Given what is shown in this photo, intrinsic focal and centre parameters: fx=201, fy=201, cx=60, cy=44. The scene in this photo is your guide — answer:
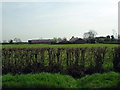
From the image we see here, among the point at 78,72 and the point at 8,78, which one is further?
the point at 78,72

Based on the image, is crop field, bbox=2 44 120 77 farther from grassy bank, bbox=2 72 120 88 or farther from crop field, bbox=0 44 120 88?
grassy bank, bbox=2 72 120 88

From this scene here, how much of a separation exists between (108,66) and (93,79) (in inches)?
124

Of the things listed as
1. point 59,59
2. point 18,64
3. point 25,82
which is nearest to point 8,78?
point 25,82

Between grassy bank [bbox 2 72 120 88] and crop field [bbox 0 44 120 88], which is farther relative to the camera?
crop field [bbox 0 44 120 88]

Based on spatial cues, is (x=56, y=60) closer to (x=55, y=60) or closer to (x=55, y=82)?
(x=55, y=60)

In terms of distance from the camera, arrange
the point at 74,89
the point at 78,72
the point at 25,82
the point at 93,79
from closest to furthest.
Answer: the point at 74,89 < the point at 25,82 < the point at 93,79 < the point at 78,72

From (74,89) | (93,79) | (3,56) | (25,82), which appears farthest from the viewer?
(3,56)

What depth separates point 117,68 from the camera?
418 inches

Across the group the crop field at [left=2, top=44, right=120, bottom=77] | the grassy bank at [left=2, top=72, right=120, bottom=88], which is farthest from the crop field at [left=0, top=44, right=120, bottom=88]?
the grassy bank at [left=2, top=72, right=120, bottom=88]

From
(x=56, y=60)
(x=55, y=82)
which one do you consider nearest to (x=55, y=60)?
(x=56, y=60)

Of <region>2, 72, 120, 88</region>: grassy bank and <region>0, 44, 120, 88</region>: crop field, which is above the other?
<region>0, 44, 120, 88</region>: crop field

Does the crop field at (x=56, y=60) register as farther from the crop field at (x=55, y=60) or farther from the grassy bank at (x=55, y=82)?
the grassy bank at (x=55, y=82)

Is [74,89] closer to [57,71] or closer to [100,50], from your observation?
[57,71]

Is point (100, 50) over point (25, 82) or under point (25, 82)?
over
